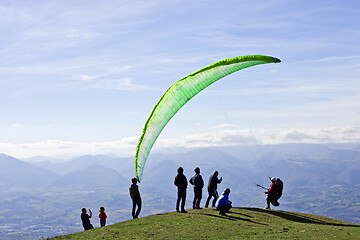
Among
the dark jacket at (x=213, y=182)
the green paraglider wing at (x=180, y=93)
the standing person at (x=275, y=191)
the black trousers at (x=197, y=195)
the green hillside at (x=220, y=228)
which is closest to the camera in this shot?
the green hillside at (x=220, y=228)

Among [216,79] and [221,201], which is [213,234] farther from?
[216,79]

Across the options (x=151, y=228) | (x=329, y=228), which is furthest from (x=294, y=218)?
(x=151, y=228)

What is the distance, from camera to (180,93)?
65.4 feet

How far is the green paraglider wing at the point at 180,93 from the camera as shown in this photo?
19.4 metres

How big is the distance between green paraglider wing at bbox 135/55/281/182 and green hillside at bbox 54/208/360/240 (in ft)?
9.92

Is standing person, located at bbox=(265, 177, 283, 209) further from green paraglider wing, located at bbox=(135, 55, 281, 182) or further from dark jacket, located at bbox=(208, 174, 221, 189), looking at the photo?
green paraglider wing, located at bbox=(135, 55, 281, 182)

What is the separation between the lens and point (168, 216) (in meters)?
21.4

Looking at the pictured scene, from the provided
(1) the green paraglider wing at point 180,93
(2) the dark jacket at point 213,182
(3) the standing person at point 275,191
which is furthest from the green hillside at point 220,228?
(1) the green paraglider wing at point 180,93

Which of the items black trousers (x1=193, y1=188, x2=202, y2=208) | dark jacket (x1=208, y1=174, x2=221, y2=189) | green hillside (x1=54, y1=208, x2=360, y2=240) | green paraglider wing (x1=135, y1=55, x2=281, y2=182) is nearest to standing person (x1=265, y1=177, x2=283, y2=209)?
green hillside (x1=54, y1=208, x2=360, y2=240)

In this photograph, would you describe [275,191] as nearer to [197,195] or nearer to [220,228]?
[197,195]

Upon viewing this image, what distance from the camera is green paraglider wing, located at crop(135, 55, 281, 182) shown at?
19.4 meters

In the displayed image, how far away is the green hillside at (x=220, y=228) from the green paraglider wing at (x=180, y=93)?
3.02 metres

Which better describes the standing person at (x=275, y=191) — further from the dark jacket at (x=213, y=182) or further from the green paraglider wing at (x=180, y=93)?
the green paraglider wing at (x=180, y=93)

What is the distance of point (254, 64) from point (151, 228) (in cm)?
1075
